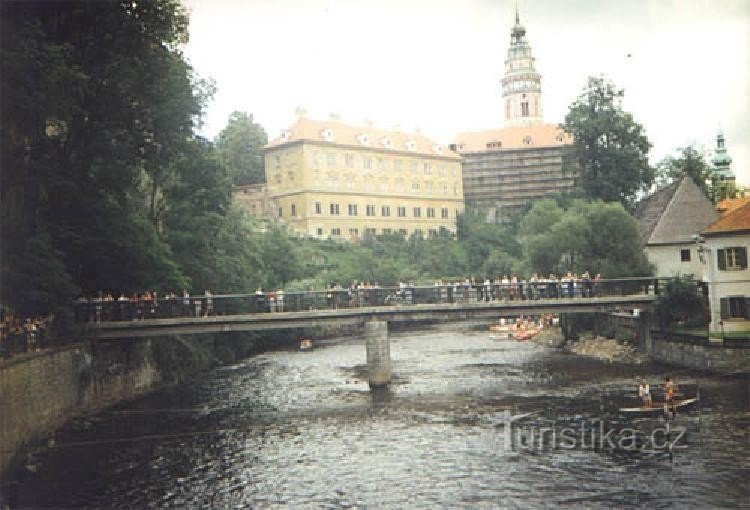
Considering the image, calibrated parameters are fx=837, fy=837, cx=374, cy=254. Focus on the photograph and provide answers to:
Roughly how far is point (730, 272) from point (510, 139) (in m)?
102

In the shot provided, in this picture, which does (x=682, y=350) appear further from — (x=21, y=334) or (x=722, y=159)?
(x=722, y=159)

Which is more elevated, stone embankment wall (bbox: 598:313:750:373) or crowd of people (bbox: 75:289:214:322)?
crowd of people (bbox: 75:289:214:322)

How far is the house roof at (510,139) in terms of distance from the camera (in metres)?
145

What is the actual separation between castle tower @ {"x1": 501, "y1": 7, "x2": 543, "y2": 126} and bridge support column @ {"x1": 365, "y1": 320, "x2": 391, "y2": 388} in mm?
142584

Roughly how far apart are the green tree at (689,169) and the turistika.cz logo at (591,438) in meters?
57.4

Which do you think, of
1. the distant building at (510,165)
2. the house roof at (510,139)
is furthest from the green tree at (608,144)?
the house roof at (510,139)

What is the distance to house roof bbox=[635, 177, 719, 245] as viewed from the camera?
6569 centimetres

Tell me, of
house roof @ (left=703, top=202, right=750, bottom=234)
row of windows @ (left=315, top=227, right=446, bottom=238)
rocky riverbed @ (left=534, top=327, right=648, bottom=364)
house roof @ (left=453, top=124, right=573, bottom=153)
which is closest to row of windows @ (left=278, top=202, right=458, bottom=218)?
row of windows @ (left=315, top=227, right=446, bottom=238)

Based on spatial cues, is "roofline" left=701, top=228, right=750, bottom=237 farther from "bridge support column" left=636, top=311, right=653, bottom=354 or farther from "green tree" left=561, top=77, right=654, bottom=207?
"green tree" left=561, top=77, right=654, bottom=207

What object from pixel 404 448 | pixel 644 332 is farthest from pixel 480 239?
pixel 404 448

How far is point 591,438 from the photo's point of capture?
32.6 metres

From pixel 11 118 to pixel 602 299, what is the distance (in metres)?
34.4

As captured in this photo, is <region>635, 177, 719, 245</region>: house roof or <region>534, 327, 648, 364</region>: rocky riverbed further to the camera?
<region>635, 177, 719, 245</region>: house roof

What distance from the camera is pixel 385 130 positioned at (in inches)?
5084
